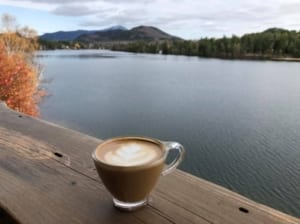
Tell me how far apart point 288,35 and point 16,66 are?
Answer: 47.3 m

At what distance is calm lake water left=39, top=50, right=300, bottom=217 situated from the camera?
26.5ft

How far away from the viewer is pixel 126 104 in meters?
15.7

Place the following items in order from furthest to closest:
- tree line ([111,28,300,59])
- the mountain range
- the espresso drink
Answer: the mountain range < tree line ([111,28,300,59]) < the espresso drink

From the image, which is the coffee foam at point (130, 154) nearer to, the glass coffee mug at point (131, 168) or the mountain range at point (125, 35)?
the glass coffee mug at point (131, 168)

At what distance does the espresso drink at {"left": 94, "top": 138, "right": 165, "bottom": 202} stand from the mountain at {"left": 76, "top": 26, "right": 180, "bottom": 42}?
3764 inches

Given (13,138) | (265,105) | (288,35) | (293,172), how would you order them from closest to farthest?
1. (13,138)
2. (293,172)
3. (265,105)
4. (288,35)

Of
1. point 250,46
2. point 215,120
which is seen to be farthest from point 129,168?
point 250,46

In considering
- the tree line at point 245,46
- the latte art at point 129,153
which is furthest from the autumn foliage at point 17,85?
the tree line at point 245,46

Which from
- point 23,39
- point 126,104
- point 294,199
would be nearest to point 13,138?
point 294,199

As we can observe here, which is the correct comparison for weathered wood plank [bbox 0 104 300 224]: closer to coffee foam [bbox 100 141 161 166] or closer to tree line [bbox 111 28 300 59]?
coffee foam [bbox 100 141 161 166]

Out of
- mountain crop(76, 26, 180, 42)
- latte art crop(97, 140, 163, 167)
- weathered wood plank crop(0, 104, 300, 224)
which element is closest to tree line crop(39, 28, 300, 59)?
mountain crop(76, 26, 180, 42)

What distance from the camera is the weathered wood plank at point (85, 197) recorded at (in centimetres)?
61

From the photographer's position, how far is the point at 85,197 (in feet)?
2.24

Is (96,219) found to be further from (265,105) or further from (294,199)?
(265,105)
